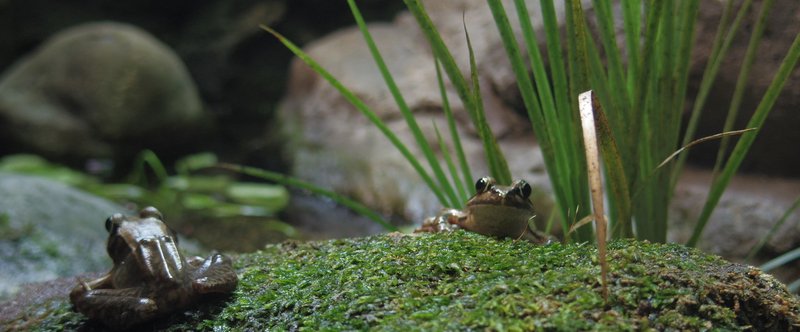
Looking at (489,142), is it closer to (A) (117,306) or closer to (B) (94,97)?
(A) (117,306)

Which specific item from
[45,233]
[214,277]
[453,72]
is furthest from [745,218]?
[45,233]

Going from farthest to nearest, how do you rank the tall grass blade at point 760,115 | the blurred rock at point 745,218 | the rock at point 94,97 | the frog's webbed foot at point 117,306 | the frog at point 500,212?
the rock at point 94,97 → the blurred rock at point 745,218 → the frog at point 500,212 → the tall grass blade at point 760,115 → the frog's webbed foot at point 117,306

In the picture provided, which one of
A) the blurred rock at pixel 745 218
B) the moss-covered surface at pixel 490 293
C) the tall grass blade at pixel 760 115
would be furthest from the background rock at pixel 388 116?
the moss-covered surface at pixel 490 293

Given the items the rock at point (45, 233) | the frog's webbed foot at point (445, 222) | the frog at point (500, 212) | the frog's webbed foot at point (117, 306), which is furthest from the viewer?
the rock at point (45, 233)

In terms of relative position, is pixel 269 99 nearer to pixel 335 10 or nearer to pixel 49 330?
pixel 335 10

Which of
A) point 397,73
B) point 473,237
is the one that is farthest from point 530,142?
point 473,237

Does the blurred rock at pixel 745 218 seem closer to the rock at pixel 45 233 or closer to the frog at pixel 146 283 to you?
the frog at pixel 146 283
